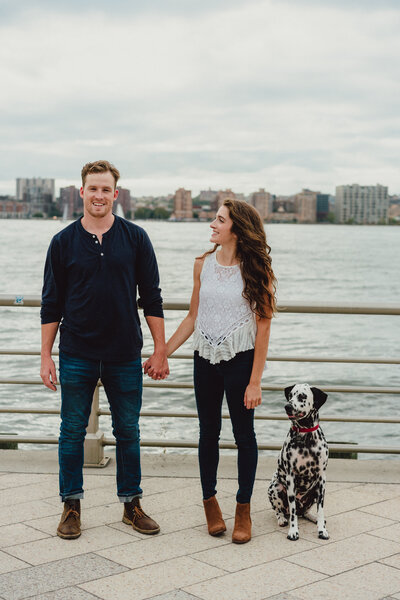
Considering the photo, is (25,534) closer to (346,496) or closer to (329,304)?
(346,496)

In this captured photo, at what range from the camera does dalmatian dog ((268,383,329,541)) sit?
13.6 ft

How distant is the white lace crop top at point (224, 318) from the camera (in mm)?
4121

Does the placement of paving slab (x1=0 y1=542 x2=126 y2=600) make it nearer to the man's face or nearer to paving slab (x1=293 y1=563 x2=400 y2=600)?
paving slab (x1=293 y1=563 x2=400 y2=600)

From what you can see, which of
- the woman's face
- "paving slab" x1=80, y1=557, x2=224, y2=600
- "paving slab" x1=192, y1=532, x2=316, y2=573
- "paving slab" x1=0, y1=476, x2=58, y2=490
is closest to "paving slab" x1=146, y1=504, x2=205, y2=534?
"paving slab" x1=192, y1=532, x2=316, y2=573

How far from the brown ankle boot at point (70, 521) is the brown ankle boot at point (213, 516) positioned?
68 centimetres

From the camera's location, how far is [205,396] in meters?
4.24

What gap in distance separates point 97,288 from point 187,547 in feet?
4.54

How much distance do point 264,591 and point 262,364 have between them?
3.66 feet

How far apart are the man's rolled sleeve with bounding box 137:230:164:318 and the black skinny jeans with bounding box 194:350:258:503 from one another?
35 centimetres

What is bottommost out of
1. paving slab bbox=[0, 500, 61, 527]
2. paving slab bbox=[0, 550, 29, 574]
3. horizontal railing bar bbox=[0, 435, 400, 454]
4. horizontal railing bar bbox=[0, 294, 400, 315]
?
paving slab bbox=[0, 500, 61, 527]

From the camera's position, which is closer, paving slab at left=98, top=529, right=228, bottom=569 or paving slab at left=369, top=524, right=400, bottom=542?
paving slab at left=98, top=529, right=228, bottom=569

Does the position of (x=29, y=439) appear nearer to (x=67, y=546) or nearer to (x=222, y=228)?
(x=67, y=546)

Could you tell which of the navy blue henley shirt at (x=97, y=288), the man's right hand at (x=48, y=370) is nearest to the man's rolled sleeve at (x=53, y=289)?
the navy blue henley shirt at (x=97, y=288)

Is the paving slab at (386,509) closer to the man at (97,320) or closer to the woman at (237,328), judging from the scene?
the woman at (237,328)
